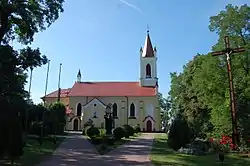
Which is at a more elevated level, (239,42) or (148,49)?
(148,49)

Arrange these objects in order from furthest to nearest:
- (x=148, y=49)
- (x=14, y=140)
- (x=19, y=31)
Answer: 1. (x=148, y=49)
2. (x=19, y=31)
3. (x=14, y=140)

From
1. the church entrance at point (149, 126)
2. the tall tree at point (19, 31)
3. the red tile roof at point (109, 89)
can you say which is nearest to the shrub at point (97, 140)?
the tall tree at point (19, 31)

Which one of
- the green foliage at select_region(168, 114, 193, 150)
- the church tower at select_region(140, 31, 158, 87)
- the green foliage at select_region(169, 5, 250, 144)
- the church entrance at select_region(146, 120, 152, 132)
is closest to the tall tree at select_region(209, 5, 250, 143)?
the green foliage at select_region(169, 5, 250, 144)

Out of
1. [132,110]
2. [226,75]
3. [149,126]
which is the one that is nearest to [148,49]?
[132,110]

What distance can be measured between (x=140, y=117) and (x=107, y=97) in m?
7.68

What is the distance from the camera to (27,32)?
23859 mm

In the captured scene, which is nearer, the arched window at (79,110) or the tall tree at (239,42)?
the tall tree at (239,42)

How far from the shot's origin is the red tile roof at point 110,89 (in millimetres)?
61312

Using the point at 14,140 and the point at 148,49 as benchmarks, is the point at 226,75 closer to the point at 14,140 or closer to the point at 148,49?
the point at 14,140

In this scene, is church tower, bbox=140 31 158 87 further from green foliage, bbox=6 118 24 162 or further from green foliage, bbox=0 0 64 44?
green foliage, bbox=6 118 24 162

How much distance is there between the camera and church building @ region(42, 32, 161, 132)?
5975 centimetres

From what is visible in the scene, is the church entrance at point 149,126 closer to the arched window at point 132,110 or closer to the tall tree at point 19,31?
the arched window at point 132,110

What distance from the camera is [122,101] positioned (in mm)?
61094

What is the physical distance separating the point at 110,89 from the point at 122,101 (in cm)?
395
